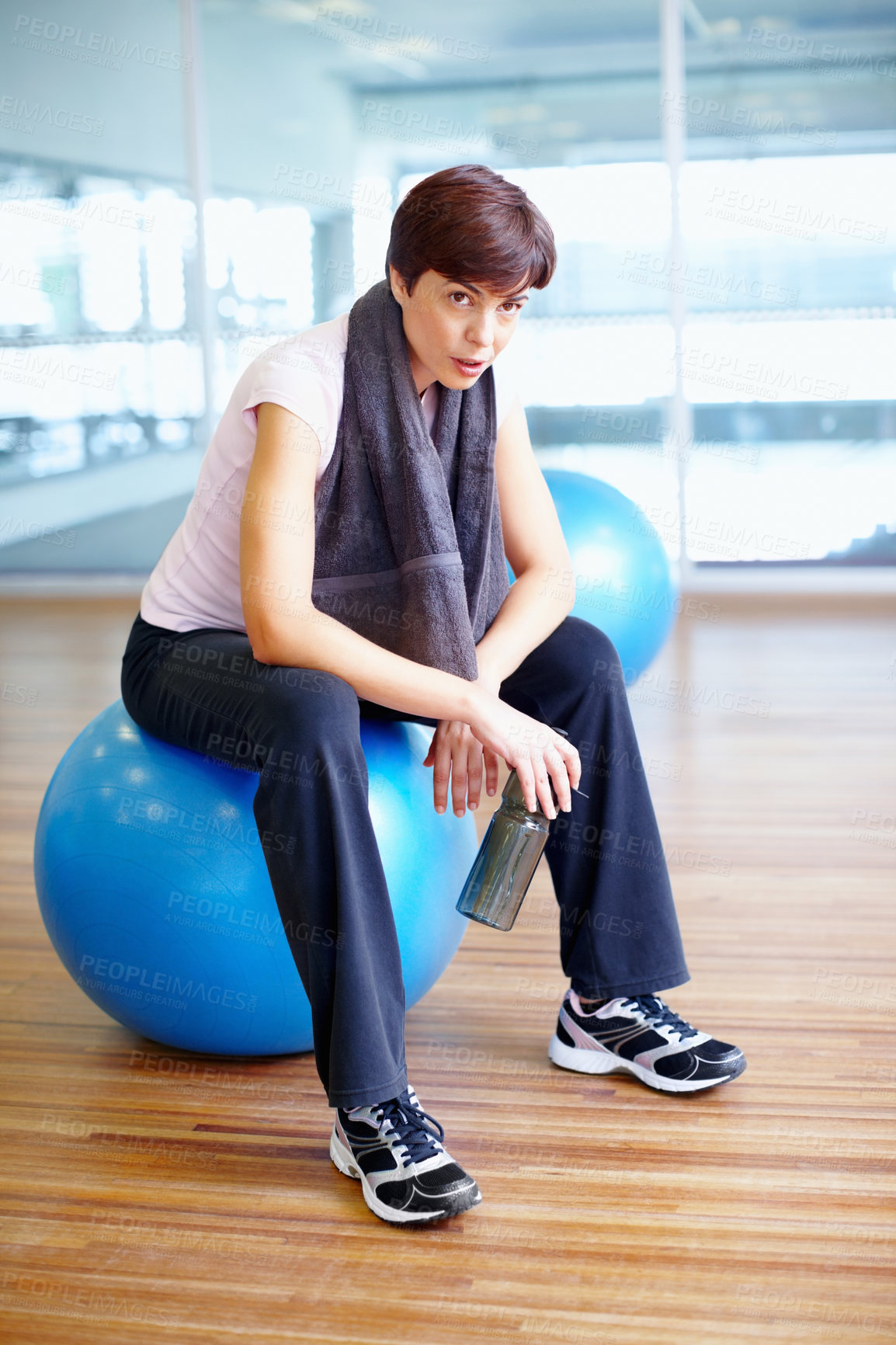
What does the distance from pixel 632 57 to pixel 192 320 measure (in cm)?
180

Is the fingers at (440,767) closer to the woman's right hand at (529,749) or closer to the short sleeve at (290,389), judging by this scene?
the woman's right hand at (529,749)

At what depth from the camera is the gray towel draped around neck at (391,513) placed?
1425mm

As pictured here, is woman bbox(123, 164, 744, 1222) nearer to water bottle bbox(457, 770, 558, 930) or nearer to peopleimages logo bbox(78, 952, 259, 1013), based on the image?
water bottle bbox(457, 770, 558, 930)

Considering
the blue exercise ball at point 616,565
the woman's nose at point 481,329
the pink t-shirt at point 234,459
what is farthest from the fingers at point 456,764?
the blue exercise ball at point 616,565

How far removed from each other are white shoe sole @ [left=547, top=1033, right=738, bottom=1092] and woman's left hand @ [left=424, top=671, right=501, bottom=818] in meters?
0.33

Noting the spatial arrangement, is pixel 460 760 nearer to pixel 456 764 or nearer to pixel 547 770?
pixel 456 764

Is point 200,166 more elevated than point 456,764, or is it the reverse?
point 200,166

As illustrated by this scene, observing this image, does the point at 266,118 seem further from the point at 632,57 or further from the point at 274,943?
the point at 274,943

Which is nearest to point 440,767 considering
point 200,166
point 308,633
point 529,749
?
point 529,749

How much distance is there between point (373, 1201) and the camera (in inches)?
50.1

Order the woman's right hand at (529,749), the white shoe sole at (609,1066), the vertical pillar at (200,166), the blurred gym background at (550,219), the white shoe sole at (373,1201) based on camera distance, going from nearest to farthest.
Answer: the white shoe sole at (373,1201) → the woman's right hand at (529,749) → the white shoe sole at (609,1066) → the blurred gym background at (550,219) → the vertical pillar at (200,166)

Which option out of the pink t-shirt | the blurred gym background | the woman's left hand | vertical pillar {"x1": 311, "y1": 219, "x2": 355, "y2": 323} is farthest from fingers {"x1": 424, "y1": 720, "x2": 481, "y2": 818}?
vertical pillar {"x1": 311, "y1": 219, "x2": 355, "y2": 323}

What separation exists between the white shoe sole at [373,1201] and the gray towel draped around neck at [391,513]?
508mm

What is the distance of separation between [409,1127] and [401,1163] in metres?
0.04
